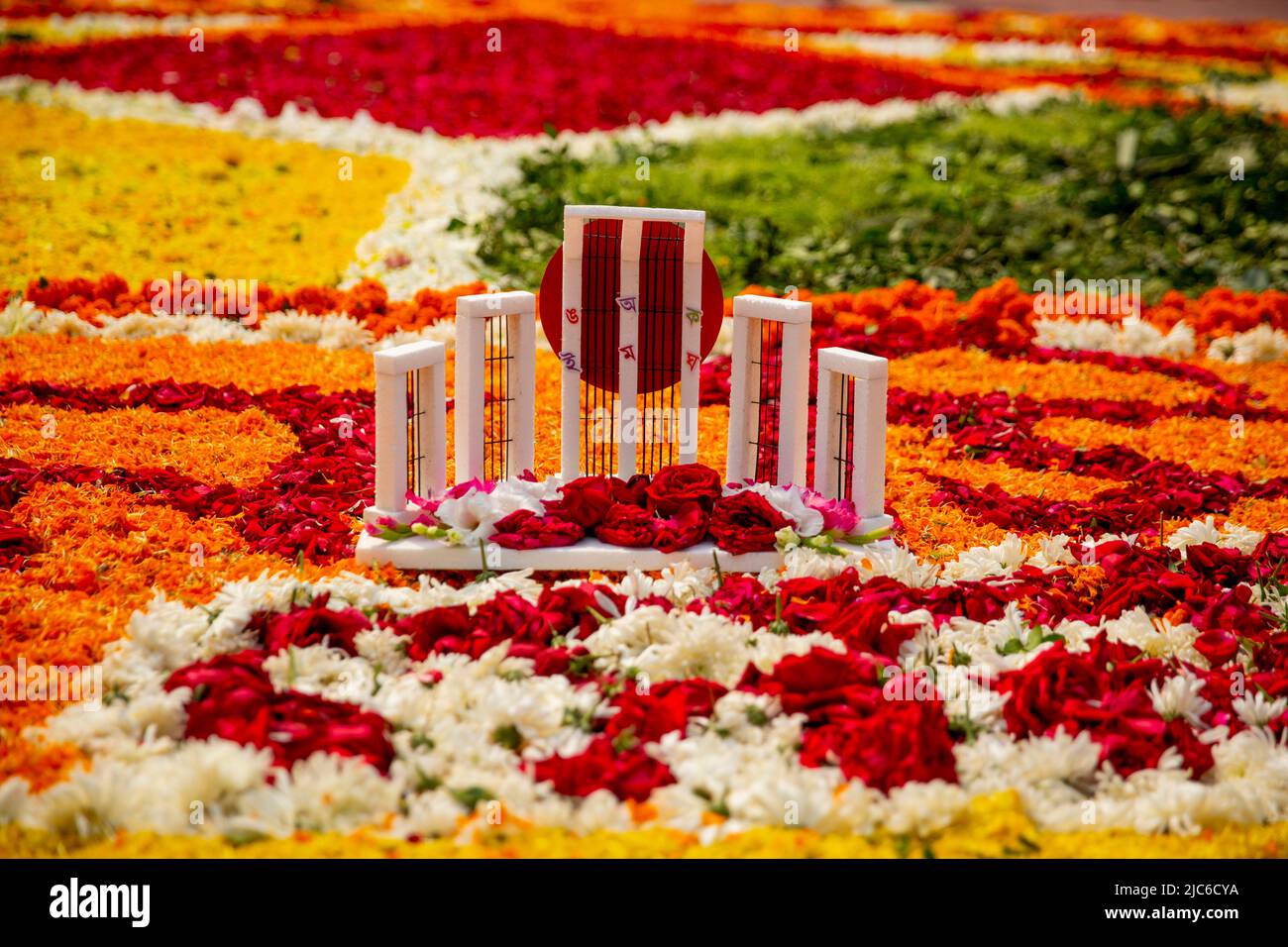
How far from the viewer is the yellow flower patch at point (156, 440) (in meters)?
4.92

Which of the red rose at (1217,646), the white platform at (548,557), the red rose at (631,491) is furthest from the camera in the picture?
the red rose at (631,491)

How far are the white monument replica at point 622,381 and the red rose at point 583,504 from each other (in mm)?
72

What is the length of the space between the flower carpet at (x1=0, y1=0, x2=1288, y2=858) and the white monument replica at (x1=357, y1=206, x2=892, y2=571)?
0.18 metres

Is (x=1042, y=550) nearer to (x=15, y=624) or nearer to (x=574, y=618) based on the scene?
(x=574, y=618)

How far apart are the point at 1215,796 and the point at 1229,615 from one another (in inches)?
39.5

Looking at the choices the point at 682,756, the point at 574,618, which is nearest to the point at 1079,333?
the point at 574,618

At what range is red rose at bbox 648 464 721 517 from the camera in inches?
167

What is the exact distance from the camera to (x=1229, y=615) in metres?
3.82

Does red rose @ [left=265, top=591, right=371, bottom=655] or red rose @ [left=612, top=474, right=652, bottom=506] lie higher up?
red rose @ [left=612, top=474, right=652, bottom=506]

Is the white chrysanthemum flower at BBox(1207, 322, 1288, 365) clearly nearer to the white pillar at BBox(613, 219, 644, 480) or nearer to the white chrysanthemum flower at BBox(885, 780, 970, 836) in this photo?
the white pillar at BBox(613, 219, 644, 480)

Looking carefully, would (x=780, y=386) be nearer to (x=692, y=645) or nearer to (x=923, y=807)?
(x=692, y=645)

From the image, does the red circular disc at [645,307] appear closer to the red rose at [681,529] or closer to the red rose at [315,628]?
the red rose at [681,529]

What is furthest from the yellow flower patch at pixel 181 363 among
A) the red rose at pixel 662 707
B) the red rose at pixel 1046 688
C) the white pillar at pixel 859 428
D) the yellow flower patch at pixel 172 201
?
the red rose at pixel 1046 688

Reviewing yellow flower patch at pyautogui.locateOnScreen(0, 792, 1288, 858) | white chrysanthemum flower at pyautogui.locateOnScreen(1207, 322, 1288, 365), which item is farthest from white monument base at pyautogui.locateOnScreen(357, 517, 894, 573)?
white chrysanthemum flower at pyautogui.locateOnScreen(1207, 322, 1288, 365)
